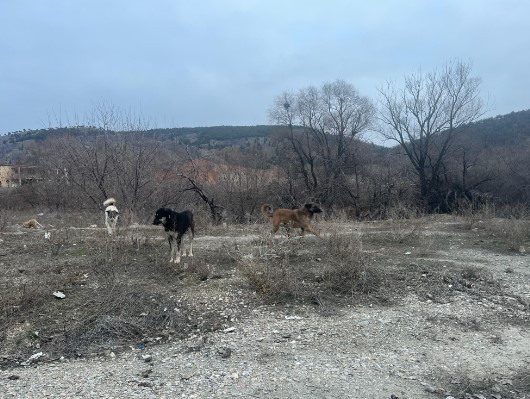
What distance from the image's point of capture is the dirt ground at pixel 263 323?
182 inches

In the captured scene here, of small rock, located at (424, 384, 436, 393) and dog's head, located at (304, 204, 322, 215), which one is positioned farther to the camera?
dog's head, located at (304, 204, 322, 215)

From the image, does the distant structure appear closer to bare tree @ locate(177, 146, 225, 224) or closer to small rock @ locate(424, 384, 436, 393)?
bare tree @ locate(177, 146, 225, 224)

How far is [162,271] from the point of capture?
8.09 meters

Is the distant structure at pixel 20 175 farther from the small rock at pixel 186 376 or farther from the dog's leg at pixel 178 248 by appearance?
the small rock at pixel 186 376

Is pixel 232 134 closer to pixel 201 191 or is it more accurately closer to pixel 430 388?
pixel 201 191

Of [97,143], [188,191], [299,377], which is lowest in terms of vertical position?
[299,377]

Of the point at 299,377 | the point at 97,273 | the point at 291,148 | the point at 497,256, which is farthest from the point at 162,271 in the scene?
the point at 291,148

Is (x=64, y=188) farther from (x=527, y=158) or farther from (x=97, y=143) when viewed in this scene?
(x=527, y=158)

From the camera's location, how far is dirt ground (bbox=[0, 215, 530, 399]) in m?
4.62

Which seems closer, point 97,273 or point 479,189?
point 97,273

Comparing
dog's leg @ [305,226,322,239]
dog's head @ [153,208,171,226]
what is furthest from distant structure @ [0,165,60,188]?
dog's head @ [153,208,171,226]

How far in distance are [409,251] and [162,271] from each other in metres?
5.62

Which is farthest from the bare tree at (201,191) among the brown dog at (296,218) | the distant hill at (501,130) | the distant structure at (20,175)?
the distant hill at (501,130)

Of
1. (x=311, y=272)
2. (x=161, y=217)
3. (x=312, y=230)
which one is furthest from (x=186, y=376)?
(x=312, y=230)
